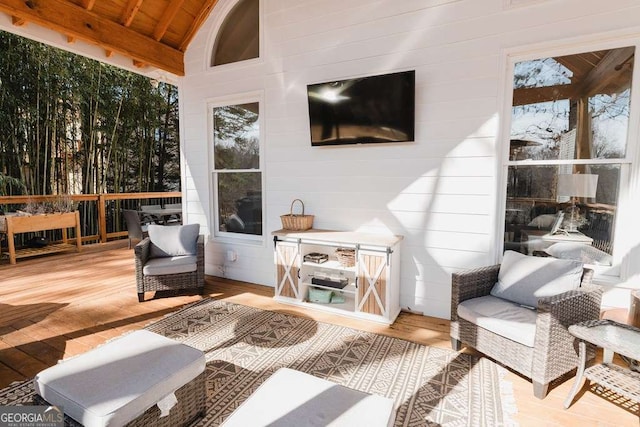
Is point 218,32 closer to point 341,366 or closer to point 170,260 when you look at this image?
point 170,260

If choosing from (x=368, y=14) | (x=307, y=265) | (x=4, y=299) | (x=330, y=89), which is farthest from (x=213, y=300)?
(x=368, y=14)

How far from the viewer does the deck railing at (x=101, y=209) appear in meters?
5.79

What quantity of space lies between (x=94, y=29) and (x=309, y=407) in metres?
4.31

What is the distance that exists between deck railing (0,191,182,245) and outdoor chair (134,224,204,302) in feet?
10.9

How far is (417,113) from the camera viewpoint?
10.1ft

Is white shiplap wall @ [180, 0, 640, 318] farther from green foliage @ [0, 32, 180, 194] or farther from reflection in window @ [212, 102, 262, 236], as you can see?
green foliage @ [0, 32, 180, 194]

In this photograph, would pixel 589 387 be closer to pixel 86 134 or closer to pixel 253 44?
pixel 253 44

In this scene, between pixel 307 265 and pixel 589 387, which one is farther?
pixel 307 265

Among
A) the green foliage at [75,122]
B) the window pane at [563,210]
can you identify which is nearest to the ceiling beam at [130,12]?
the green foliage at [75,122]

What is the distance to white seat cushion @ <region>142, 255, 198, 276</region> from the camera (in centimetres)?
350

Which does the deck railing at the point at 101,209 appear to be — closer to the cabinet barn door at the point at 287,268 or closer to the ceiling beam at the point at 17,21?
the ceiling beam at the point at 17,21

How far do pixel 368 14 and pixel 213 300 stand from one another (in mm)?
3415

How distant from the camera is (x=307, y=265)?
348 cm

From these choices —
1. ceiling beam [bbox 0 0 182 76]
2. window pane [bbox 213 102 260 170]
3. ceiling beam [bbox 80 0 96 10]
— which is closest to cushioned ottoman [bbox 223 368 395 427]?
window pane [bbox 213 102 260 170]
